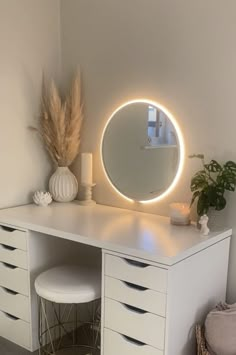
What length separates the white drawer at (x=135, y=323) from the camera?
5.29 ft

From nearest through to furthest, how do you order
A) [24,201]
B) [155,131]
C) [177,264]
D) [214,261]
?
[177,264]
[214,261]
[155,131]
[24,201]

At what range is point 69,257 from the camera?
7.82ft

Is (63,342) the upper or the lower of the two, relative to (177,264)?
lower

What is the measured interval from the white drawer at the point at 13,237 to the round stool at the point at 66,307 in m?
0.19

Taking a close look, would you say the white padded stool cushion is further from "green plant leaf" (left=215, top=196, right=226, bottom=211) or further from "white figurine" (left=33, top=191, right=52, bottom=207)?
"green plant leaf" (left=215, top=196, right=226, bottom=211)

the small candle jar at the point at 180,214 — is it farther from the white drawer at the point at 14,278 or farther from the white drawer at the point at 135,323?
the white drawer at the point at 14,278

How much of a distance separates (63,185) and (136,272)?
0.95 metres

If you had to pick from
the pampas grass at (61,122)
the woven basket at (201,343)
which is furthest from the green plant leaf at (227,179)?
the pampas grass at (61,122)

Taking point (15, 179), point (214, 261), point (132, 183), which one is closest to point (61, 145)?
point (15, 179)

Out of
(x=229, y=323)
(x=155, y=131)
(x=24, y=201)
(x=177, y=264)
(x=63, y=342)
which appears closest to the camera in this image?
(x=177, y=264)

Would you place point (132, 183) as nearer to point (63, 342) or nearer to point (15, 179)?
point (15, 179)

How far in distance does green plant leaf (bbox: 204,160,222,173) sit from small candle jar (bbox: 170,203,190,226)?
216mm

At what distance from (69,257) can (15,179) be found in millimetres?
554

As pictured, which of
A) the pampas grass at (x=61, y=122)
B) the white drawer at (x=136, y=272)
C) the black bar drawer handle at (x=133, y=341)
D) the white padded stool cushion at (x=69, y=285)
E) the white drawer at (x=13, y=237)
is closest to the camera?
the white drawer at (x=136, y=272)
